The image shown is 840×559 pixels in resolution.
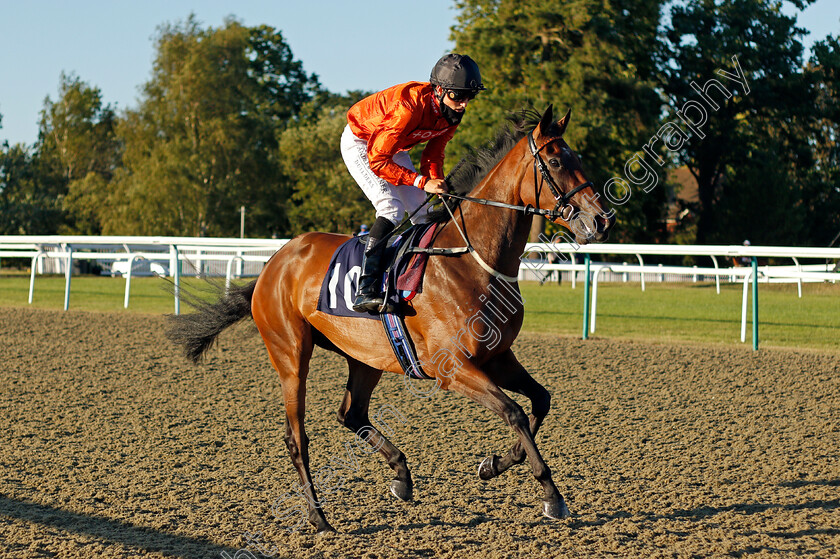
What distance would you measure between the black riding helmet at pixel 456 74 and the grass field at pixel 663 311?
17.1 ft

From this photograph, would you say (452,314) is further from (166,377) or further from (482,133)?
(482,133)

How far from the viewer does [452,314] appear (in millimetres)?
3707

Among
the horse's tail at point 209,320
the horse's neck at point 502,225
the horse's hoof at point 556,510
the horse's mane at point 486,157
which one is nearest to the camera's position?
the horse's hoof at point 556,510

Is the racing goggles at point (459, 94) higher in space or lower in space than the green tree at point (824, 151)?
lower

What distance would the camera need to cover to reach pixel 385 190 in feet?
14.2

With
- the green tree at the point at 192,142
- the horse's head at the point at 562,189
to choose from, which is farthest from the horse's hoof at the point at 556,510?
the green tree at the point at 192,142

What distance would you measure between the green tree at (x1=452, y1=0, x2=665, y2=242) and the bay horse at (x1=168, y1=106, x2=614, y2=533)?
19807 millimetres

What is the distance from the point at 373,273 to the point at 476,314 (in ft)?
2.07

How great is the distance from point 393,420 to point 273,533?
233 cm

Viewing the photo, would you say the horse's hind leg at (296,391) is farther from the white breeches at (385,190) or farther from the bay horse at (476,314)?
the white breeches at (385,190)

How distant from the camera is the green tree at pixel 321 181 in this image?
40219 millimetres

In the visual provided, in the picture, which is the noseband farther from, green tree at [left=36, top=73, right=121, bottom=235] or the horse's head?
green tree at [left=36, top=73, right=121, bottom=235]

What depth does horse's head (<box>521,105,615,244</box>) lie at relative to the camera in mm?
3393

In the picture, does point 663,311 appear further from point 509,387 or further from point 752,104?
point 752,104
